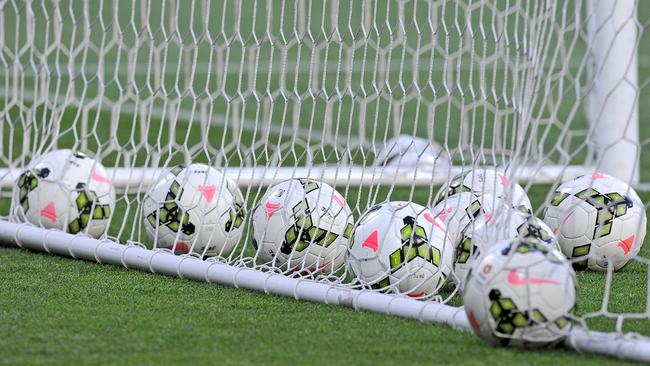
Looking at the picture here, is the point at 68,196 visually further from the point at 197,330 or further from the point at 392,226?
the point at 197,330

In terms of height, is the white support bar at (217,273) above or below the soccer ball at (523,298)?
below

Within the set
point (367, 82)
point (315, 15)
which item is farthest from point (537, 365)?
point (315, 15)

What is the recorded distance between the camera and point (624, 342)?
4.02 metres

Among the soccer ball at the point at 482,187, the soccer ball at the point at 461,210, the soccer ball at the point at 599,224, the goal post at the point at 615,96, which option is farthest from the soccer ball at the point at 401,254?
the goal post at the point at 615,96

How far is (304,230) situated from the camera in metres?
5.54

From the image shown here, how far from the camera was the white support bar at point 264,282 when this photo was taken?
4070mm

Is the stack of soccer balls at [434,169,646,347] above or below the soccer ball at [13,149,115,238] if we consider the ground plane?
above

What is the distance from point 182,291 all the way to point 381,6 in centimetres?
1019

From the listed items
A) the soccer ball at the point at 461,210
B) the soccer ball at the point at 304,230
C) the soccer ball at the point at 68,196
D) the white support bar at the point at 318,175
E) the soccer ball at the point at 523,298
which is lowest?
the white support bar at the point at 318,175

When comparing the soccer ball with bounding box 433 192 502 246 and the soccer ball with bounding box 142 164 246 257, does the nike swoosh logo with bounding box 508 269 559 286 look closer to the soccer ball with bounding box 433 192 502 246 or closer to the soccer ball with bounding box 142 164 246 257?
the soccer ball with bounding box 433 192 502 246

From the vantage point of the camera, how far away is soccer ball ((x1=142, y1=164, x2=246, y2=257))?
5879mm

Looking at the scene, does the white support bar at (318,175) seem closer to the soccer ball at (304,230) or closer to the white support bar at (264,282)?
the white support bar at (264,282)

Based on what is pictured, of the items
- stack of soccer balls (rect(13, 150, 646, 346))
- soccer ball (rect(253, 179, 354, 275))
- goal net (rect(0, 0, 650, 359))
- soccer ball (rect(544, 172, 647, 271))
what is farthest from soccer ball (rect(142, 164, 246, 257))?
soccer ball (rect(544, 172, 647, 271))

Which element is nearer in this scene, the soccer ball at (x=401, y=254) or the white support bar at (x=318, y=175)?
the soccer ball at (x=401, y=254)
